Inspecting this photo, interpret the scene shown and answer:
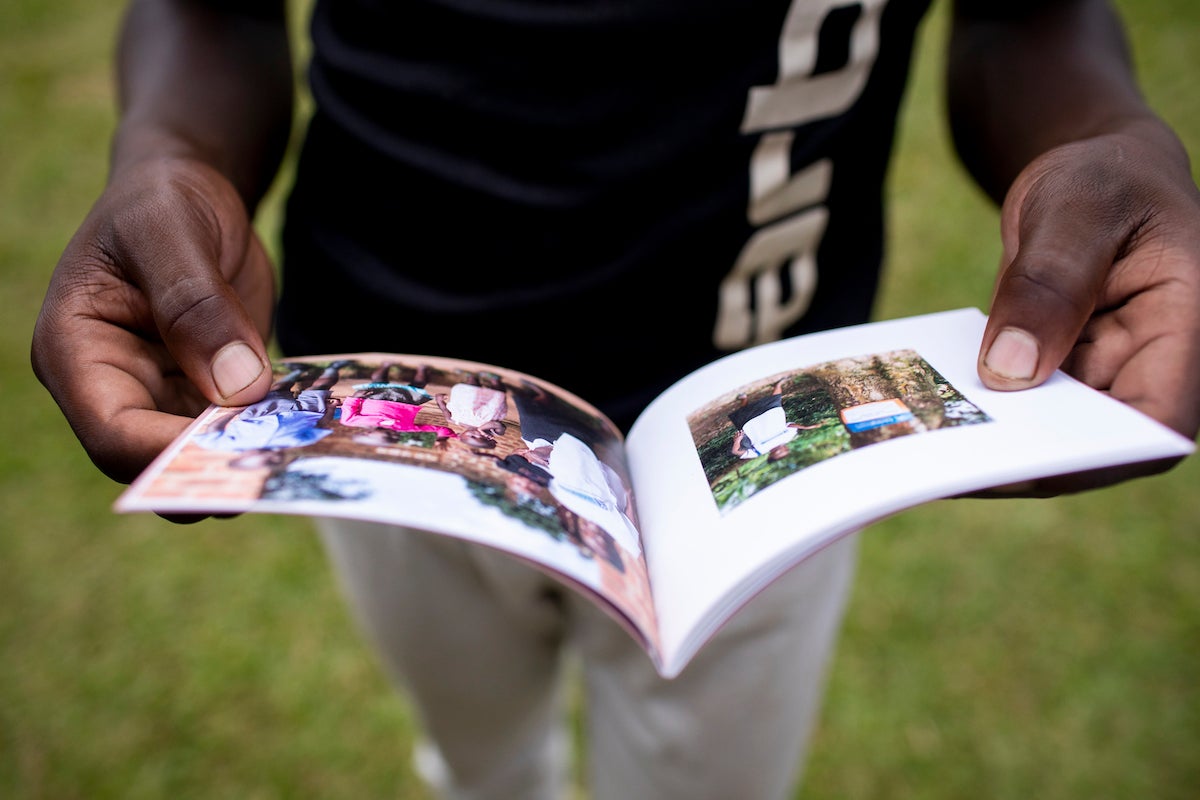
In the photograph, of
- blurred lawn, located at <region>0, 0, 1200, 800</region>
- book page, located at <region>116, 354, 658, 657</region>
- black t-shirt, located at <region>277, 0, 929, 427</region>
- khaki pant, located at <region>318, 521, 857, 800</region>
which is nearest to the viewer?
book page, located at <region>116, 354, 658, 657</region>

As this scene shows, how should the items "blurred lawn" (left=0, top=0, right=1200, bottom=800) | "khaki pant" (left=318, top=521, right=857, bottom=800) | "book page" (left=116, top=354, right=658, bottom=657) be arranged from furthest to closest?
"blurred lawn" (left=0, top=0, right=1200, bottom=800), "khaki pant" (left=318, top=521, right=857, bottom=800), "book page" (left=116, top=354, right=658, bottom=657)

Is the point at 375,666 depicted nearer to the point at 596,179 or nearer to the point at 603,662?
the point at 603,662

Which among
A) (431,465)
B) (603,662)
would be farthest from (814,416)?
(603,662)

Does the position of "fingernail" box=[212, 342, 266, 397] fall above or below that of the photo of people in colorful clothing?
above

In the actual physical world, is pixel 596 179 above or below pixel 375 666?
above

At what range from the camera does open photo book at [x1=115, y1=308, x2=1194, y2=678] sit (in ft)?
1.80

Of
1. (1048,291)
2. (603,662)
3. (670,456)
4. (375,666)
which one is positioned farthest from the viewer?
(375,666)

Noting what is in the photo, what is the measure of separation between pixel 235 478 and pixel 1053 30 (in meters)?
0.86

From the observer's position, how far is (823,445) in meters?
0.63

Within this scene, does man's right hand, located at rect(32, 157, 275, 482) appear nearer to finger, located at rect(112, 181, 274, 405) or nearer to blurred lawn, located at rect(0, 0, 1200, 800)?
finger, located at rect(112, 181, 274, 405)

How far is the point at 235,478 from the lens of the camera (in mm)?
550

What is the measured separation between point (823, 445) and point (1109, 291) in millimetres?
247

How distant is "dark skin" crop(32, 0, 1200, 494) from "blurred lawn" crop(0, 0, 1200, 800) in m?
1.14

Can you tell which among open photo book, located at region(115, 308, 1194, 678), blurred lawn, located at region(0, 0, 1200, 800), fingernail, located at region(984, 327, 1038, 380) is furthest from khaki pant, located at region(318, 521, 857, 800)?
blurred lawn, located at region(0, 0, 1200, 800)
